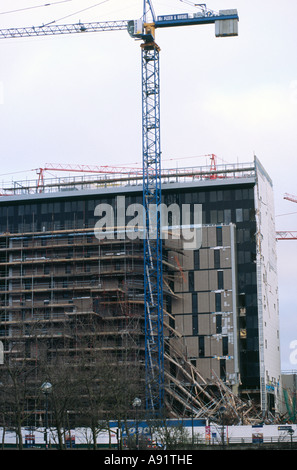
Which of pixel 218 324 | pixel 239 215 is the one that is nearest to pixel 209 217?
pixel 239 215

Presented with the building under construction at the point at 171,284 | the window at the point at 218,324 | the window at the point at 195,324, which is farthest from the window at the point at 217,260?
the window at the point at 195,324

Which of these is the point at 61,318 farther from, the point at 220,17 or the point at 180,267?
the point at 220,17

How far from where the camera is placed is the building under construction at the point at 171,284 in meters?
114

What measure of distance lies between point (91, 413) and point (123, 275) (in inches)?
1898

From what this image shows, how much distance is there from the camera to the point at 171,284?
120m

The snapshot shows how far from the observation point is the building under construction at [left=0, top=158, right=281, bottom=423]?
11406 cm

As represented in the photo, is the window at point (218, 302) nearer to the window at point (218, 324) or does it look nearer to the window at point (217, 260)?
the window at point (218, 324)

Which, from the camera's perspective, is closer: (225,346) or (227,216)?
(225,346)

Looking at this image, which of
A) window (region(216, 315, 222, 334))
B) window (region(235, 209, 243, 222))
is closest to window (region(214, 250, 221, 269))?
window (region(235, 209, 243, 222))

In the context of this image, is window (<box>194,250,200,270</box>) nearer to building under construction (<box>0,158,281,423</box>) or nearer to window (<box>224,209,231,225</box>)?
building under construction (<box>0,158,281,423</box>)

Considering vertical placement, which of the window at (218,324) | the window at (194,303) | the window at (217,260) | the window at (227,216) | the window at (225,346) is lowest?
the window at (225,346)

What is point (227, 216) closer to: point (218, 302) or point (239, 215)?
point (239, 215)

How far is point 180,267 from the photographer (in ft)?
391
